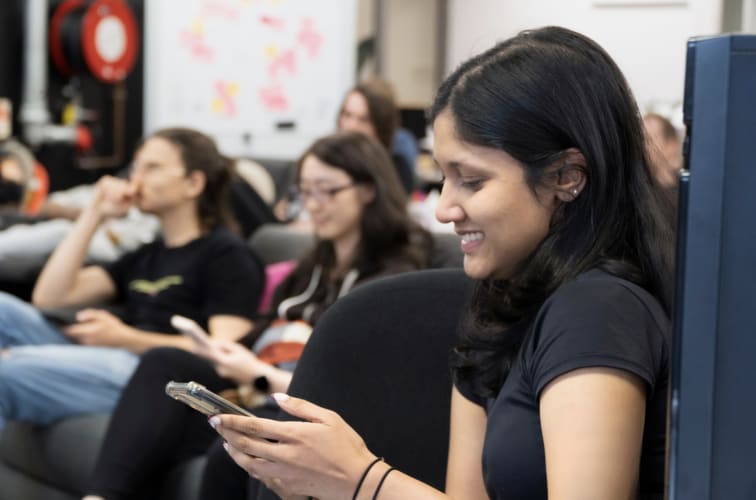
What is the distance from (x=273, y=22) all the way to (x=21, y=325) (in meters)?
3.51

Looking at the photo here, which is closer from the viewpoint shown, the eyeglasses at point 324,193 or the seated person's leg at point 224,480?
the seated person's leg at point 224,480

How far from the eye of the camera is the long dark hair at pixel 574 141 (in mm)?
1104

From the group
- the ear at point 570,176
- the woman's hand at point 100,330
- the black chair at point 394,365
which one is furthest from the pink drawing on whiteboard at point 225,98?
the ear at point 570,176

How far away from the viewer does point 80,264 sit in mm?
3098

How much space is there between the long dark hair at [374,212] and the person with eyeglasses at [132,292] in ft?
1.16

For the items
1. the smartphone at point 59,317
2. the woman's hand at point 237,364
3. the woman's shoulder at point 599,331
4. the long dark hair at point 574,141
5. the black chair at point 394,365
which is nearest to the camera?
the woman's shoulder at point 599,331

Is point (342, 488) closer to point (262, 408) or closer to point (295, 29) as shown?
point (262, 408)

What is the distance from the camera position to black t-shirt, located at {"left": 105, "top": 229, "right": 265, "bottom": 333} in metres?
2.88

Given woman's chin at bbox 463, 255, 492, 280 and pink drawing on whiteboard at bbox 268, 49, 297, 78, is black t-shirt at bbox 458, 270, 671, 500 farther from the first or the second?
pink drawing on whiteboard at bbox 268, 49, 297, 78

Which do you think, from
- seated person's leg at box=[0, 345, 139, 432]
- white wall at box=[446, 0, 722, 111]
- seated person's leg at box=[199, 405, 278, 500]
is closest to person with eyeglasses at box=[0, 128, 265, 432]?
seated person's leg at box=[0, 345, 139, 432]

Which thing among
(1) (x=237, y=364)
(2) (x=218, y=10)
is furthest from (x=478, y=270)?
(2) (x=218, y=10)

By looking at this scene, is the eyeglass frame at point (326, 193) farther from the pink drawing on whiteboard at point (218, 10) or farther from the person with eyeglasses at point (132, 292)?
the pink drawing on whiteboard at point (218, 10)

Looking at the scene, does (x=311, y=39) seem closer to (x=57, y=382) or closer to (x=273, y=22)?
(x=273, y=22)

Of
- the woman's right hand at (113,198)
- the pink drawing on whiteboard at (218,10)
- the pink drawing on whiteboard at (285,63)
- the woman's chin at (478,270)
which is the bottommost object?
the woman's right hand at (113,198)
